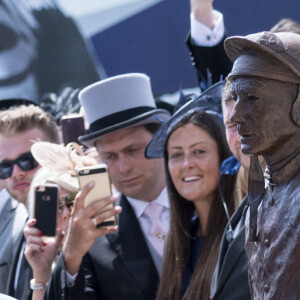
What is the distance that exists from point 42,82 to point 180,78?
139 centimetres

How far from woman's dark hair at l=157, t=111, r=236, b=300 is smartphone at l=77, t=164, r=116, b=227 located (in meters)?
0.28

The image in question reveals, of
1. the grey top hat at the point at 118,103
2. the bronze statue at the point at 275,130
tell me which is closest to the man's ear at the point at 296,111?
the bronze statue at the point at 275,130

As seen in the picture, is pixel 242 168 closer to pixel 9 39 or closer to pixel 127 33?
pixel 127 33

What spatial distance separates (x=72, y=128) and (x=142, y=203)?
2.47 ft

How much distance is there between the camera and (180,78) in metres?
5.19

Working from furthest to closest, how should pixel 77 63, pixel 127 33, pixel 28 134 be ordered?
1. pixel 77 63
2. pixel 127 33
3. pixel 28 134

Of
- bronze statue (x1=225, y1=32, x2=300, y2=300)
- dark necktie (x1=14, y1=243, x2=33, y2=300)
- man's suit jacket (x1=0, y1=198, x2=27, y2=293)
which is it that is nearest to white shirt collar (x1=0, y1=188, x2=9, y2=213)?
man's suit jacket (x1=0, y1=198, x2=27, y2=293)

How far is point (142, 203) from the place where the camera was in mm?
3643

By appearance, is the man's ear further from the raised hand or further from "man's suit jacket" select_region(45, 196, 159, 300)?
"man's suit jacket" select_region(45, 196, 159, 300)

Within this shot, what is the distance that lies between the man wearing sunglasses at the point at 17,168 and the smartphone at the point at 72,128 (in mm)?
168

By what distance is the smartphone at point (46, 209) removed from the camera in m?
3.42

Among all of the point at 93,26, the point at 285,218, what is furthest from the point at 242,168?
the point at 93,26

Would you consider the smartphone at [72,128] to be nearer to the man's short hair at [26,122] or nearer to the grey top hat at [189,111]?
the man's short hair at [26,122]

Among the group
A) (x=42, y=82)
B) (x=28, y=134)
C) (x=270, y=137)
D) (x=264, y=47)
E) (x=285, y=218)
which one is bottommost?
(x=42, y=82)
